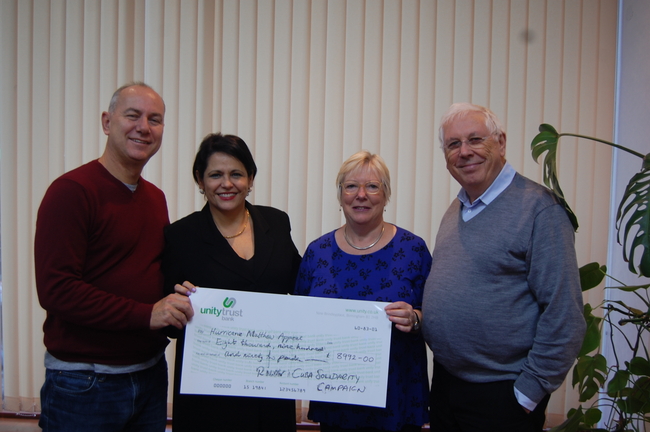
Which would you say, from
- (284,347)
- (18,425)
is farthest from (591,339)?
(18,425)

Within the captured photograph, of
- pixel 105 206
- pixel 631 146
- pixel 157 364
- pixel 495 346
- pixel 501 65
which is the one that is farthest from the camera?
pixel 501 65

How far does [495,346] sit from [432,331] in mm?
192

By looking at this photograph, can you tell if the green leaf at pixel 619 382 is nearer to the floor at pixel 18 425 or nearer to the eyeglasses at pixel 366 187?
the eyeglasses at pixel 366 187

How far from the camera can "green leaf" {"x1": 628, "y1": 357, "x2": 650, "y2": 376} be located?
1.59 metres

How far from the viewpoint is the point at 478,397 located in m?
1.36

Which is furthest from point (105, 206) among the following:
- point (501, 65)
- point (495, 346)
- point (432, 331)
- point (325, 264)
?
point (501, 65)

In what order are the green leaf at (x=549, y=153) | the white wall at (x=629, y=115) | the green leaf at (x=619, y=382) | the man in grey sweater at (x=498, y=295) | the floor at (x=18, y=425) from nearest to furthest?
the man in grey sweater at (x=498, y=295), the green leaf at (x=549, y=153), the green leaf at (x=619, y=382), the white wall at (x=629, y=115), the floor at (x=18, y=425)

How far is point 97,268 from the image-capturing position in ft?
4.65

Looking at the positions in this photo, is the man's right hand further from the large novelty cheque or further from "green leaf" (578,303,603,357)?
"green leaf" (578,303,603,357)

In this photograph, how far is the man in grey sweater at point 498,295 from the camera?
1.25m

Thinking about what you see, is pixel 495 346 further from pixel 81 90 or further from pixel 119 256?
pixel 81 90

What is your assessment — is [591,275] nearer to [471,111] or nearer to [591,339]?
[591,339]

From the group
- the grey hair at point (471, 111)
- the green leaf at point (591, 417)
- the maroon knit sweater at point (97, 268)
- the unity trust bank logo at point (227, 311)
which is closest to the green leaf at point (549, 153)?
the grey hair at point (471, 111)

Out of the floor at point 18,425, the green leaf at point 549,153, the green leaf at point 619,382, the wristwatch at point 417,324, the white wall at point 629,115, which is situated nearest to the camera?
the green leaf at point 549,153
